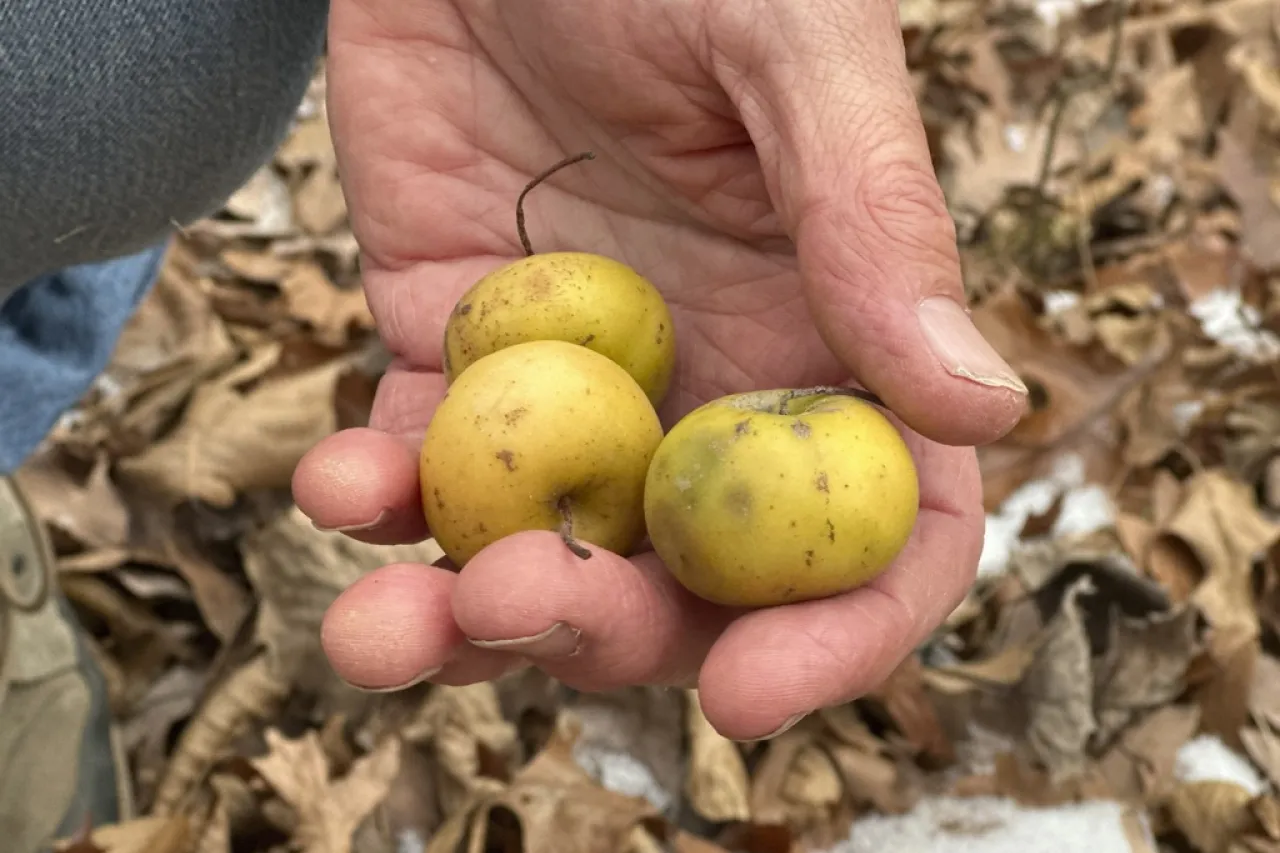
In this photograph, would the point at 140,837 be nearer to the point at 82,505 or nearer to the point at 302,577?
the point at 302,577

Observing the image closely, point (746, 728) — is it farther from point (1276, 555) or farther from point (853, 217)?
point (1276, 555)

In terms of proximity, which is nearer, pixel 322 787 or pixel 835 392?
pixel 835 392

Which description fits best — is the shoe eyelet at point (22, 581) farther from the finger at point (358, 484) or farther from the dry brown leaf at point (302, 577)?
the finger at point (358, 484)

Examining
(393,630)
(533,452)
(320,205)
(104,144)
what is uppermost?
(104,144)

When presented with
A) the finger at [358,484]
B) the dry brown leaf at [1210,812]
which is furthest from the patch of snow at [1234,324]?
the finger at [358,484]

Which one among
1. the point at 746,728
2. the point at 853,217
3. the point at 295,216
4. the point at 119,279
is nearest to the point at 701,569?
the point at 746,728

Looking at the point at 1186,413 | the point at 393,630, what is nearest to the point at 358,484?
the point at 393,630
